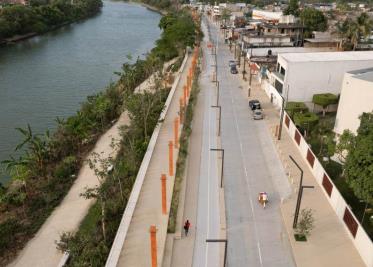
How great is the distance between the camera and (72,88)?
47469 millimetres

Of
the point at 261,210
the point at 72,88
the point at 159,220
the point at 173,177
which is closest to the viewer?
the point at 159,220

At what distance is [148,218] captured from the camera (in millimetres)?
18234

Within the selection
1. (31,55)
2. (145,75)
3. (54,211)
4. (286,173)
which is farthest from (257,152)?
(31,55)

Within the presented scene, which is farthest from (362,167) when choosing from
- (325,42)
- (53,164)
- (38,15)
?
(38,15)

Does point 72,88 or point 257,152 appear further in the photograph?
point 72,88

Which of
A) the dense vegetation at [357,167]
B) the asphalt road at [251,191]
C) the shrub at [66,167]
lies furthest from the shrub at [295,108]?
the shrub at [66,167]

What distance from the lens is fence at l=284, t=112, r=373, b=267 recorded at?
624 inches

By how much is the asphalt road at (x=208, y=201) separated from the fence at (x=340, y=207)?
5.49 meters

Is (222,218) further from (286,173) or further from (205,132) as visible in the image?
(205,132)

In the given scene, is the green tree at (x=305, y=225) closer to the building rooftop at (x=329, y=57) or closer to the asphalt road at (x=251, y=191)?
the asphalt road at (x=251, y=191)

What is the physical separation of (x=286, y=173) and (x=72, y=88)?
3225 cm

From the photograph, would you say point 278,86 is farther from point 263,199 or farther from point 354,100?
point 263,199

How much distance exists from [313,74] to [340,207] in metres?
18.1

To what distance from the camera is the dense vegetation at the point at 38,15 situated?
7794 centimetres
